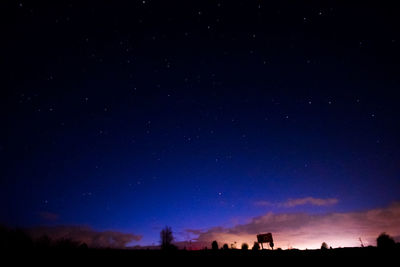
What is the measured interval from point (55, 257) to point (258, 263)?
1003 centimetres

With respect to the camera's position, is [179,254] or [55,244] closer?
[179,254]

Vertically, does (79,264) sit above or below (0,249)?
below

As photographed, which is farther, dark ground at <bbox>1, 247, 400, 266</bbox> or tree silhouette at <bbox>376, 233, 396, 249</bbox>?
tree silhouette at <bbox>376, 233, 396, 249</bbox>

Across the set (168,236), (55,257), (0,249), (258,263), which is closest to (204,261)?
(258,263)

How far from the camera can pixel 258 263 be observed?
15.2 meters

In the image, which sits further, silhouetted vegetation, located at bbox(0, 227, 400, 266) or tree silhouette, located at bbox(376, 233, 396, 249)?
tree silhouette, located at bbox(376, 233, 396, 249)

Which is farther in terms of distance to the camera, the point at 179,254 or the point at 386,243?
the point at 386,243

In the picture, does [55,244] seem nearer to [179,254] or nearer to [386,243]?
[179,254]

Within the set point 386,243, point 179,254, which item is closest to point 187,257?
point 179,254

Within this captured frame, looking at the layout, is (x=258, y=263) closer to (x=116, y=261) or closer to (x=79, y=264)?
(x=116, y=261)

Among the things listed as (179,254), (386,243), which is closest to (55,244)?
(179,254)

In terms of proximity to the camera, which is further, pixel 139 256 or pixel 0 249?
pixel 139 256

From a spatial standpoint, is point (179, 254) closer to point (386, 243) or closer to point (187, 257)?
point (187, 257)

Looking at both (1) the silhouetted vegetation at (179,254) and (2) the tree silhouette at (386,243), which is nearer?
(1) the silhouetted vegetation at (179,254)
